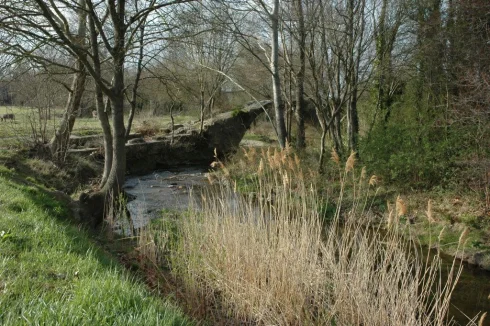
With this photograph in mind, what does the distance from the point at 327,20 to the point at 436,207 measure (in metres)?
5.57

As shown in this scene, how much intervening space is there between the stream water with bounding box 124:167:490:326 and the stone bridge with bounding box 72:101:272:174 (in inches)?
38.7

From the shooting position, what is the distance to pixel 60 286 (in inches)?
105

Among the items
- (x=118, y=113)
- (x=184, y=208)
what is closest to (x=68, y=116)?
(x=118, y=113)

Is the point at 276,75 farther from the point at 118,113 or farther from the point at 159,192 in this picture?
the point at 118,113

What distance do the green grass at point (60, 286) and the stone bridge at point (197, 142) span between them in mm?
13341

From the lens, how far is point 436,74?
1077 cm

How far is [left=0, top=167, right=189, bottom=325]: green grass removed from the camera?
2119mm

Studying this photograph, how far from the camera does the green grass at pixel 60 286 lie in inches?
83.4

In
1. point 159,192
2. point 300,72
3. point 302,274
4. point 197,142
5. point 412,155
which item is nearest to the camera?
point 302,274

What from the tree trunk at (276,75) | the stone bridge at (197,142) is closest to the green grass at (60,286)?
the tree trunk at (276,75)

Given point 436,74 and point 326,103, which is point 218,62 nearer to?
point 326,103

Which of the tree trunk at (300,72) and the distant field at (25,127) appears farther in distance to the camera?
the distant field at (25,127)

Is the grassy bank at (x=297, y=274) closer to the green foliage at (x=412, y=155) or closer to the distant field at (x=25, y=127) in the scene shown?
the green foliage at (x=412, y=155)

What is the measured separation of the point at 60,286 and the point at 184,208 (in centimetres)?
671
